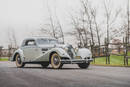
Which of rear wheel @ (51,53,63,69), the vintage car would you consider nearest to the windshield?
the vintage car

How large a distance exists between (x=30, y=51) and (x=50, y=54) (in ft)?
6.00

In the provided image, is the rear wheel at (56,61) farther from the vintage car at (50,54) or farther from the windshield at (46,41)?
the windshield at (46,41)

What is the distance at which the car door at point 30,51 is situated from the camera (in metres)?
14.5

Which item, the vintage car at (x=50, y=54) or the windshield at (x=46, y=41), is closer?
the vintage car at (x=50, y=54)

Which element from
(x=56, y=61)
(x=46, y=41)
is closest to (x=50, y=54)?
(x=56, y=61)

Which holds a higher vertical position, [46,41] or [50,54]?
[46,41]

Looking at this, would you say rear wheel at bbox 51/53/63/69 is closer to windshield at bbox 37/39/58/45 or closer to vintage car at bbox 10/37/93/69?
vintage car at bbox 10/37/93/69

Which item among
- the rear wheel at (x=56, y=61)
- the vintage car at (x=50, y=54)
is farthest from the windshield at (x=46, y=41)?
the rear wheel at (x=56, y=61)

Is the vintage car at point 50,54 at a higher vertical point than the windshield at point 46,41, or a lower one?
lower

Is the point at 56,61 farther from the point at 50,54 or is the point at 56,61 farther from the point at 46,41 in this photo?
the point at 46,41

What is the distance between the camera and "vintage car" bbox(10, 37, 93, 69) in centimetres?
1291

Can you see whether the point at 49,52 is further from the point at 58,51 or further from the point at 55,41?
the point at 55,41

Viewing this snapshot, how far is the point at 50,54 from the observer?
13.5 m

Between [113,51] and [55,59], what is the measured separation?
812cm
